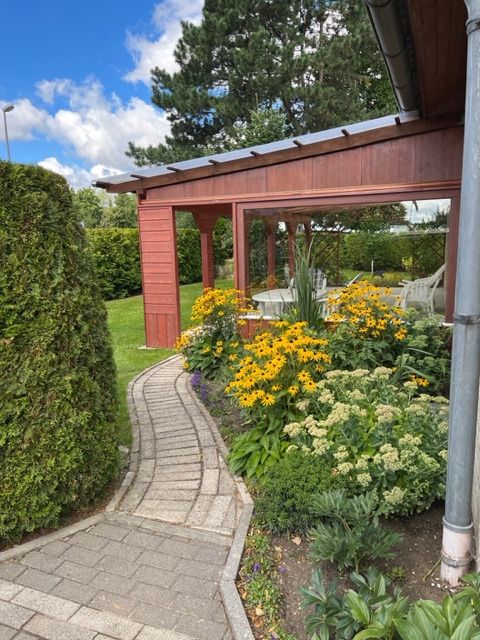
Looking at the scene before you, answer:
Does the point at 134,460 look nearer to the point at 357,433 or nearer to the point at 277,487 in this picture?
the point at 277,487

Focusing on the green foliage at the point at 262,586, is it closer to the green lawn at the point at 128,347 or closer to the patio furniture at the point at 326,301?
the green lawn at the point at 128,347

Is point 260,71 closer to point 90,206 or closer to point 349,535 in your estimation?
point 349,535

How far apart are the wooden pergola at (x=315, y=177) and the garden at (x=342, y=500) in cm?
205

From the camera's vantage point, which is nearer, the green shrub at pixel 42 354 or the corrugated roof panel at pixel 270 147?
the green shrub at pixel 42 354

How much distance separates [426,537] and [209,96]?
39.6 ft

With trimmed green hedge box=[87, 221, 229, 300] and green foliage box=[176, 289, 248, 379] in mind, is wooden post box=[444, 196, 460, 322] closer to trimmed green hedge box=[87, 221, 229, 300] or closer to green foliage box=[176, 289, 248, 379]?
green foliage box=[176, 289, 248, 379]

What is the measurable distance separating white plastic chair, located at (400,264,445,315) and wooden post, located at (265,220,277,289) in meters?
1.82

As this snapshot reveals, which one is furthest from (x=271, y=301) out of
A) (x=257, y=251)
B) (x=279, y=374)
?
(x=279, y=374)

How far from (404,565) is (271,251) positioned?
17.5 ft

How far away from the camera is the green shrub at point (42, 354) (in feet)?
6.73

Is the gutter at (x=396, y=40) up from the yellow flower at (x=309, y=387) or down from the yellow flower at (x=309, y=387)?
up

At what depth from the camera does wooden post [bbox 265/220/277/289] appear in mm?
6350

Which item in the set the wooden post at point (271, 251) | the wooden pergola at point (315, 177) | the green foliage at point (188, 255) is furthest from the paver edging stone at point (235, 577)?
the green foliage at point (188, 255)

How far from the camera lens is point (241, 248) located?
5.61 meters
